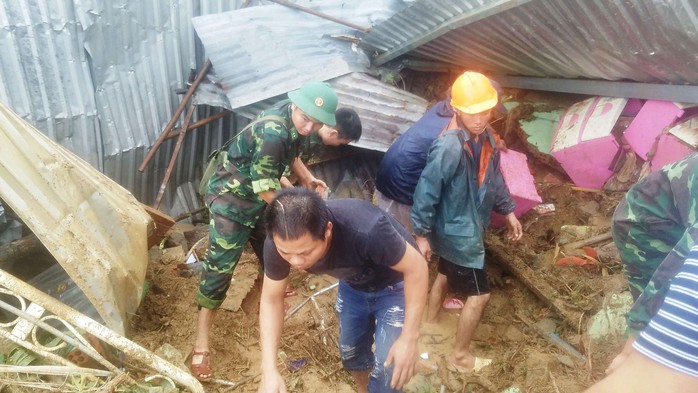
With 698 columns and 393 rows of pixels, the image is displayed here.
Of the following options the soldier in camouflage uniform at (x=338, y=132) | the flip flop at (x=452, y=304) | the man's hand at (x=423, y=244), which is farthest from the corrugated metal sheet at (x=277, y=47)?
the flip flop at (x=452, y=304)

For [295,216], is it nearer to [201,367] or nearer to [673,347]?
[673,347]

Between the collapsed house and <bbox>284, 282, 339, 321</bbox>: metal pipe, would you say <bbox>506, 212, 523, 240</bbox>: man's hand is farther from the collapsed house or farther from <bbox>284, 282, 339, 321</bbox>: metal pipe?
<bbox>284, 282, 339, 321</bbox>: metal pipe

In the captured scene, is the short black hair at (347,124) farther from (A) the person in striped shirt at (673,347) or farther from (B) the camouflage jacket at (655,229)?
(A) the person in striped shirt at (673,347)

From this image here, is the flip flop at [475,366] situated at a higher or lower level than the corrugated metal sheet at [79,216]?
lower

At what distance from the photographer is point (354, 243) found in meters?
2.68

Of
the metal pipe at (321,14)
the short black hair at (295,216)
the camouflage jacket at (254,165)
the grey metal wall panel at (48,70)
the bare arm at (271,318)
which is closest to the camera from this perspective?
the short black hair at (295,216)

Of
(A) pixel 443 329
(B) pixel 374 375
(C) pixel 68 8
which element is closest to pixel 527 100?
(A) pixel 443 329

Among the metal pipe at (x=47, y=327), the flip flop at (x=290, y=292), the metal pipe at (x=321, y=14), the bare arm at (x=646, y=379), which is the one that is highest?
the bare arm at (x=646, y=379)

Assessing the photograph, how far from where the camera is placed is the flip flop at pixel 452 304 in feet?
16.5

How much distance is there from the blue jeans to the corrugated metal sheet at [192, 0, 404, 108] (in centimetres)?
274

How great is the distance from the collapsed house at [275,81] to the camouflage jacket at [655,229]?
1855mm

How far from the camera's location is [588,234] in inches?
200

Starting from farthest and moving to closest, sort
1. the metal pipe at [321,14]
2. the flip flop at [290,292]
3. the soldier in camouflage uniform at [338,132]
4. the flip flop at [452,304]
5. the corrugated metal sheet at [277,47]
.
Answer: the metal pipe at [321,14], the corrugated metal sheet at [277,47], the flip flop at [290,292], the flip flop at [452,304], the soldier in camouflage uniform at [338,132]

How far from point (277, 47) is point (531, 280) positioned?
11.3 feet
